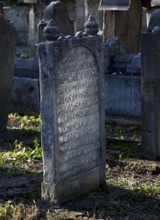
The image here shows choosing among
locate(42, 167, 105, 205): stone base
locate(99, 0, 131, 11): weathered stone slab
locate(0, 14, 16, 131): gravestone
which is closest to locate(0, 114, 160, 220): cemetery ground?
locate(42, 167, 105, 205): stone base

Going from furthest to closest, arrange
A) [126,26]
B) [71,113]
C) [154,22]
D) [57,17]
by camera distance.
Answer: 1. [126,26]
2. [57,17]
3. [154,22]
4. [71,113]

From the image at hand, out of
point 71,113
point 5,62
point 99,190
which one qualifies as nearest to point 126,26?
point 5,62

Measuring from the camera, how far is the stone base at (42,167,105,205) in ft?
23.2

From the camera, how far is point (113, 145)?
9.55 m

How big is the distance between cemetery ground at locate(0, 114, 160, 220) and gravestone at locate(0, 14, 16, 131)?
366 mm

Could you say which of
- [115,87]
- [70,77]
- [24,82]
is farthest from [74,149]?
[24,82]

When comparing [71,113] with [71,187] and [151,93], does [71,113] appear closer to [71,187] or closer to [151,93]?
[71,187]

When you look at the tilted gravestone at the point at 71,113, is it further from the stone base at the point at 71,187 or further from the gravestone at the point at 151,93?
the gravestone at the point at 151,93

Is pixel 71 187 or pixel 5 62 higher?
pixel 5 62

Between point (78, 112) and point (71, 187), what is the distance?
0.77 metres

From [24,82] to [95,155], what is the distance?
430 centimetres

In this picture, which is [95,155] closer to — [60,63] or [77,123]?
[77,123]

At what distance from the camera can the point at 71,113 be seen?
7.21 metres

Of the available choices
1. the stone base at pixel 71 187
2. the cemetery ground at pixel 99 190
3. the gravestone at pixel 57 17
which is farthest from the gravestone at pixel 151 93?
the gravestone at pixel 57 17
